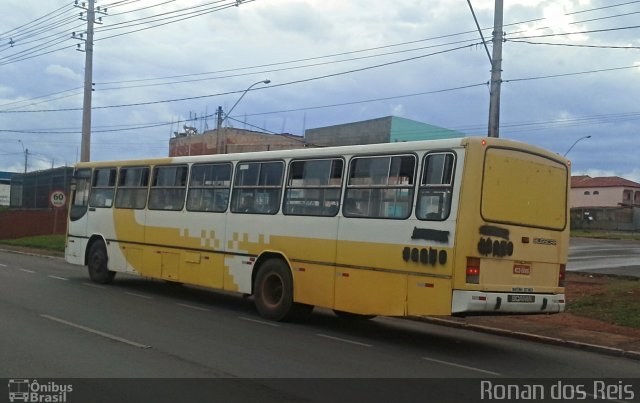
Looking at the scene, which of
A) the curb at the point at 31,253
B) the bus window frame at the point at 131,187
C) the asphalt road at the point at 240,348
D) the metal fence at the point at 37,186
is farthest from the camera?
the metal fence at the point at 37,186

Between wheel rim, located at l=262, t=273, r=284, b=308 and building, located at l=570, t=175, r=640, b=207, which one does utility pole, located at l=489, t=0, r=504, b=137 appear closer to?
wheel rim, located at l=262, t=273, r=284, b=308

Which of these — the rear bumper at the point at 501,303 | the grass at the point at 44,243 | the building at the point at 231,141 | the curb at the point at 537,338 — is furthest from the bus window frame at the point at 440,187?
the building at the point at 231,141

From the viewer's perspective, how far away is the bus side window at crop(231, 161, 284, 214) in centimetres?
1223

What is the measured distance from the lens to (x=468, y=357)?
947 cm

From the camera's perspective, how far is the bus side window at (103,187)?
16438 millimetres

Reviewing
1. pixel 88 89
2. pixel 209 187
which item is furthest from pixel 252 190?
pixel 88 89

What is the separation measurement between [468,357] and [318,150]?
4.44 meters

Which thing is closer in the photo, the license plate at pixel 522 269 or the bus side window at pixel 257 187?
the license plate at pixel 522 269

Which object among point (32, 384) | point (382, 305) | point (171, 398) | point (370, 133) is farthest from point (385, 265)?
point (370, 133)

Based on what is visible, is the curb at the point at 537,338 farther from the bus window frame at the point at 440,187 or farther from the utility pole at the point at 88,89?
the utility pole at the point at 88,89

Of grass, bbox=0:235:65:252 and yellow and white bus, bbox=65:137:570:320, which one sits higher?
yellow and white bus, bbox=65:137:570:320

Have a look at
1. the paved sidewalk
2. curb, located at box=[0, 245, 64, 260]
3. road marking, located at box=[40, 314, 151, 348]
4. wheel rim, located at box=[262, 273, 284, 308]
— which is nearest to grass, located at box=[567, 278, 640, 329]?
the paved sidewalk

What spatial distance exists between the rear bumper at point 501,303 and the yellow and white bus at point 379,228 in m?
0.02

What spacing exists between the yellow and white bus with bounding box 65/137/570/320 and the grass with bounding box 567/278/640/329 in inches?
131
